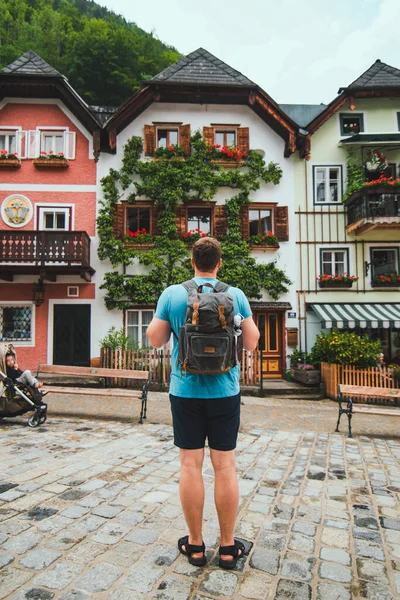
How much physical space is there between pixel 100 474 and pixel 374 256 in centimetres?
1403

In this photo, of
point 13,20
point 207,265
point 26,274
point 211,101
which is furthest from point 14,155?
point 13,20

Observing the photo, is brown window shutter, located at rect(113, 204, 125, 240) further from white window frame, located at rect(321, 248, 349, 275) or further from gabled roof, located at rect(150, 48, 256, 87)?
white window frame, located at rect(321, 248, 349, 275)

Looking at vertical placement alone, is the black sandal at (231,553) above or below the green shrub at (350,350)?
below

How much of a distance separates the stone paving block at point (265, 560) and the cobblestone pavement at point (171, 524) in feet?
0.04

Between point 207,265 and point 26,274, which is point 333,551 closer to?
point 207,265

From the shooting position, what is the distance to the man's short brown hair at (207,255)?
93.2 inches

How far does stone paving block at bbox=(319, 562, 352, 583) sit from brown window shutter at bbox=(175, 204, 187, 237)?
12667 millimetres

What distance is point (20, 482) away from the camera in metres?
3.64

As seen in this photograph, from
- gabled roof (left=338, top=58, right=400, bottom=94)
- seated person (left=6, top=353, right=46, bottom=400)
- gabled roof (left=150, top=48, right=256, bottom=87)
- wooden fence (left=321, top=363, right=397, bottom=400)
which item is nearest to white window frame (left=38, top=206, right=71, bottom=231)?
gabled roof (left=150, top=48, right=256, bottom=87)

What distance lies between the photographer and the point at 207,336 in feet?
7.01

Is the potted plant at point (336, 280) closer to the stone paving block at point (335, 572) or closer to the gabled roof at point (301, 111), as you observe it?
the gabled roof at point (301, 111)

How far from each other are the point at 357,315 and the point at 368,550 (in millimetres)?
11783

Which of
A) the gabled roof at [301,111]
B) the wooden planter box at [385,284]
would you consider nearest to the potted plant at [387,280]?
the wooden planter box at [385,284]

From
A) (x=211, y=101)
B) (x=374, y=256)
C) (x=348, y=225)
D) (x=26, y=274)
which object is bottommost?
(x=26, y=274)
